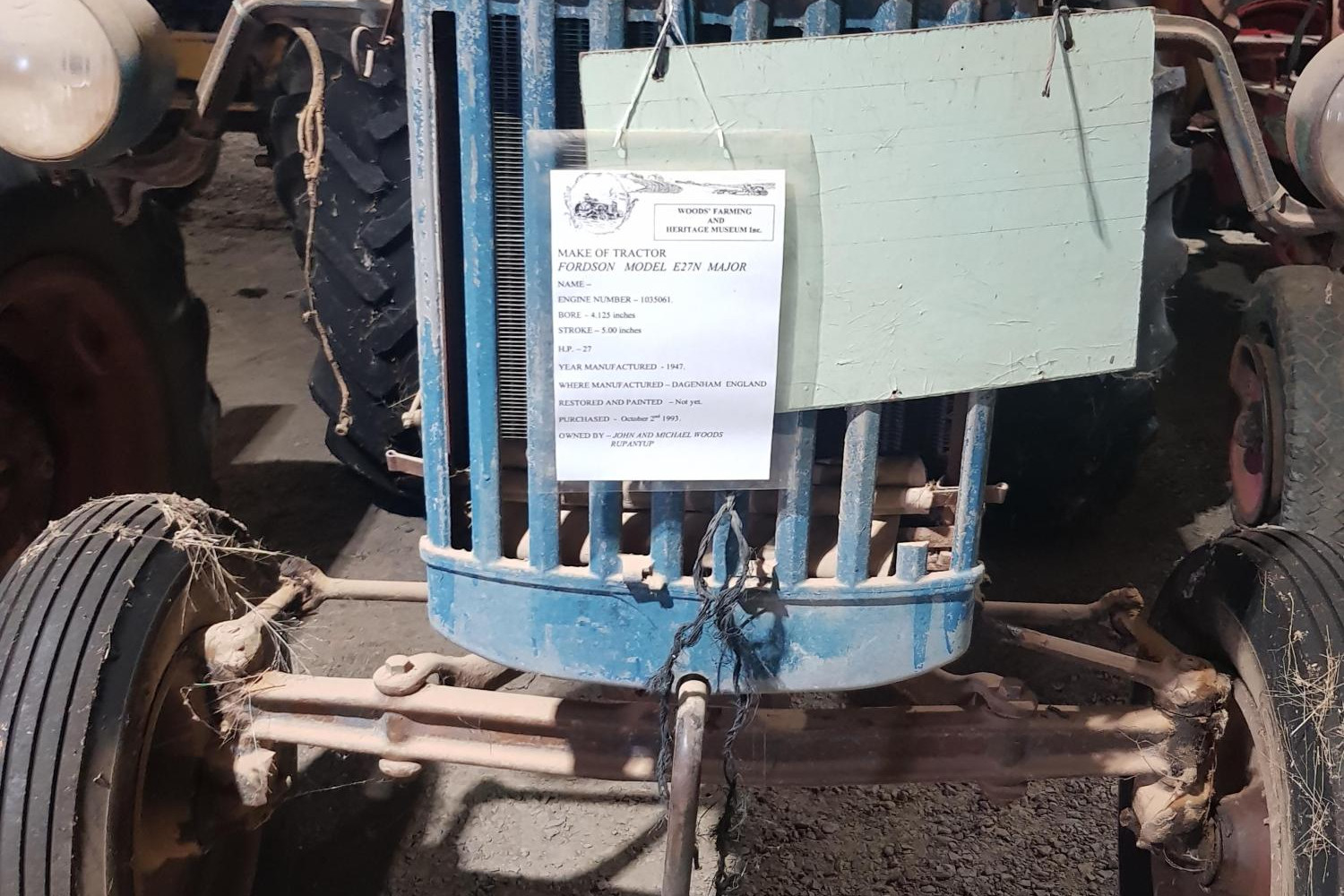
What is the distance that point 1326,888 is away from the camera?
0.99 metres

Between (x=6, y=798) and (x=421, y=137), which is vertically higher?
(x=421, y=137)

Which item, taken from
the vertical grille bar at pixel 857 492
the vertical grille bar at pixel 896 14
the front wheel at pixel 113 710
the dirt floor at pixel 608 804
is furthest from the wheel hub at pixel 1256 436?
the front wheel at pixel 113 710

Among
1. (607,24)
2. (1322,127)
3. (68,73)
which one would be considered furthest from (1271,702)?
(68,73)

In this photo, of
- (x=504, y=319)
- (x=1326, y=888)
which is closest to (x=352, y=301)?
(x=504, y=319)

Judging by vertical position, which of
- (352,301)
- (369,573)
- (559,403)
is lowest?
(369,573)

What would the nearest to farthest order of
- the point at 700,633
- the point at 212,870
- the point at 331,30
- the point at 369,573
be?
the point at 700,633 < the point at 331,30 < the point at 212,870 < the point at 369,573

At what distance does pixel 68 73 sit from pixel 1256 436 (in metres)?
2.07

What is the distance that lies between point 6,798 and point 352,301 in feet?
3.25

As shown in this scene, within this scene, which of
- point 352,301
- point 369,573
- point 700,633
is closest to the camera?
point 700,633

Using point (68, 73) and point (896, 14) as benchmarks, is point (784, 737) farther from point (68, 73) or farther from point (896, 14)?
point (68, 73)

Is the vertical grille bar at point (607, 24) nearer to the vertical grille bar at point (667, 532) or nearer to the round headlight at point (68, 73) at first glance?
the vertical grille bar at point (667, 532)

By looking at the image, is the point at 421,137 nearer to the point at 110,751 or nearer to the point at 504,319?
the point at 504,319

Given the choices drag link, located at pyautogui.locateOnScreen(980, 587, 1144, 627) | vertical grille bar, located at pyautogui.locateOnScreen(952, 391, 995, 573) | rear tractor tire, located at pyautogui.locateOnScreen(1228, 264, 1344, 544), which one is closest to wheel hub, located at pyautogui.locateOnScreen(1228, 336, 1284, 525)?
rear tractor tire, located at pyautogui.locateOnScreen(1228, 264, 1344, 544)

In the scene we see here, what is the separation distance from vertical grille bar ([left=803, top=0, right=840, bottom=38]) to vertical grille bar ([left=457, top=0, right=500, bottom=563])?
28 centimetres
